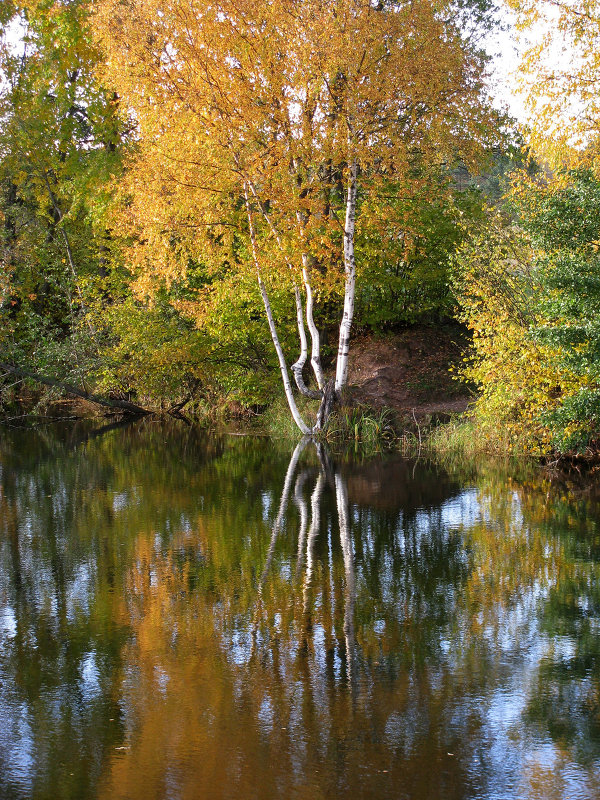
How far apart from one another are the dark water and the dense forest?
13.2ft

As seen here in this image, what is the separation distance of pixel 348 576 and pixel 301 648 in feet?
7.37

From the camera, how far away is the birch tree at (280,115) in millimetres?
18750

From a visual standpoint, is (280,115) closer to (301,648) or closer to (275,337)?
(275,337)

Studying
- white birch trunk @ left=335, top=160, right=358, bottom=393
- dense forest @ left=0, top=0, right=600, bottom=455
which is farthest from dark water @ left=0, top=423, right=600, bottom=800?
white birch trunk @ left=335, top=160, right=358, bottom=393

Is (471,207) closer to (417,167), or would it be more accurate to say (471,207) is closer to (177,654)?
(417,167)

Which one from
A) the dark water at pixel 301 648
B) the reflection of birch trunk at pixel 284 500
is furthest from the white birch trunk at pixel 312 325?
the dark water at pixel 301 648

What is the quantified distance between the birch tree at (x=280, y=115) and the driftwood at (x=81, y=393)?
5148mm

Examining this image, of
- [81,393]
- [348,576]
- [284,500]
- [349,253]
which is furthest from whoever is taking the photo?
[81,393]

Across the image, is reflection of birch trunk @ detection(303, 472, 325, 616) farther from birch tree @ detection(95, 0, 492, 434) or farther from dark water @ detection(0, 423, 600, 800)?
birch tree @ detection(95, 0, 492, 434)

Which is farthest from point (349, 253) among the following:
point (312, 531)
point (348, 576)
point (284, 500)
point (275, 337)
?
point (348, 576)

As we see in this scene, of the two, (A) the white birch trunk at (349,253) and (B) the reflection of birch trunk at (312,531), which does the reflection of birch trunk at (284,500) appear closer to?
(B) the reflection of birch trunk at (312,531)

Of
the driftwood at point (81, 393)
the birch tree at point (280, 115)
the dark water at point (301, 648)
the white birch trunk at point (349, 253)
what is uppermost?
the birch tree at point (280, 115)

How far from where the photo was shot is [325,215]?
2073 cm

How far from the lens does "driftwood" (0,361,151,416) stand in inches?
953
